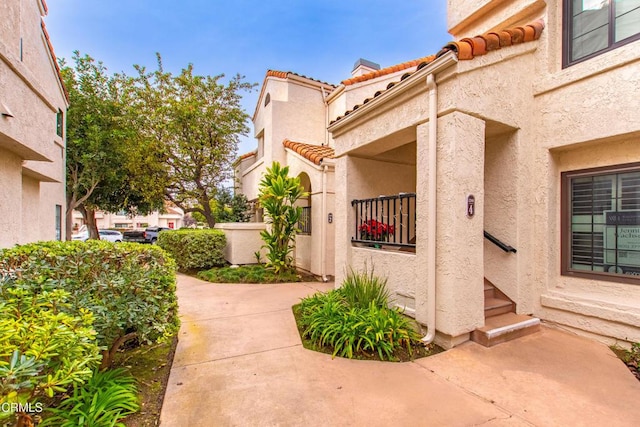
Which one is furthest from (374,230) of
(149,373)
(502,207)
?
(149,373)

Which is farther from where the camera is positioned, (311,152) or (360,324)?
(311,152)

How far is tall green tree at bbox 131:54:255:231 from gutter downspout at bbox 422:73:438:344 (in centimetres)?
1127

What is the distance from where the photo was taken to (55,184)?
987 cm

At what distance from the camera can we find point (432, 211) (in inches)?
168

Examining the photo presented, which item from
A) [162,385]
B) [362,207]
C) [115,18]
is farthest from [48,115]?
[362,207]

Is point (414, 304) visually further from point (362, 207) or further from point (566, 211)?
point (566, 211)

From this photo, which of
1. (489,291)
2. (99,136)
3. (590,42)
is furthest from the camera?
(99,136)

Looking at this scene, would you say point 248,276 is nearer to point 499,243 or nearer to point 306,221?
point 306,221

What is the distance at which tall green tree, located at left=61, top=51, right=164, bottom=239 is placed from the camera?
13773 mm

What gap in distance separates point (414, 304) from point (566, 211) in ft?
10.1

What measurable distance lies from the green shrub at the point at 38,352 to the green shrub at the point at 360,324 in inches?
113

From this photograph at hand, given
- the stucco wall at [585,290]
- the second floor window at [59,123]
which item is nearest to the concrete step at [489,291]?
the stucco wall at [585,290]

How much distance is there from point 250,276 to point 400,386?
663cm

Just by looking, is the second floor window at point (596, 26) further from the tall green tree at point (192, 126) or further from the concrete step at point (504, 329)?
the tall green tree at point (192, 126)
